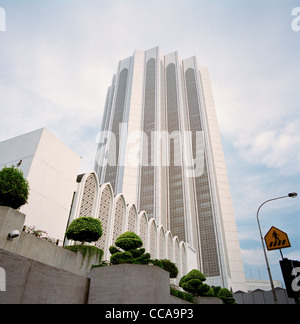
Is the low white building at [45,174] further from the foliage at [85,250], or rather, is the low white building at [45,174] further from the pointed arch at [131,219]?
the pointed arch at [131,219]

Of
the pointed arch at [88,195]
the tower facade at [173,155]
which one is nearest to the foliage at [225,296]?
the pointed arch at [88,195]

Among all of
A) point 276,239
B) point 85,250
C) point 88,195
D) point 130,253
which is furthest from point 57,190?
point 276,239

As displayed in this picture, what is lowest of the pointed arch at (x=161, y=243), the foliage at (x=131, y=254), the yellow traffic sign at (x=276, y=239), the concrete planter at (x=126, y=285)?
the concrete planter at (x=126, y=285)

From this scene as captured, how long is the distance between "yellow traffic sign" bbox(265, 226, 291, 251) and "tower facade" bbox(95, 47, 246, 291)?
55487mm

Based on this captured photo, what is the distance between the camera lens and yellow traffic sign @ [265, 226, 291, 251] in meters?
6.74

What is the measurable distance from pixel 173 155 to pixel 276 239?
235ft

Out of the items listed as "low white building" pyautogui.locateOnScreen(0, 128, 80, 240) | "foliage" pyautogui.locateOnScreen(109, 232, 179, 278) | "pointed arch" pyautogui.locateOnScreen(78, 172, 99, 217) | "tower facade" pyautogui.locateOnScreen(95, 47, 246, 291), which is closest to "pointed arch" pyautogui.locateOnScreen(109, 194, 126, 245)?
"pointed arch" pyautogui.locateOnScreen(78, 172, 99, 217)

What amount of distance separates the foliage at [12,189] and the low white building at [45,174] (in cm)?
A: 597

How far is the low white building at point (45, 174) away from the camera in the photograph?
17.2m

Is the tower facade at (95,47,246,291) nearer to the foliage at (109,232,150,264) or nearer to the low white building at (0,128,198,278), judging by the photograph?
the low white building at (0,128,198,278)
